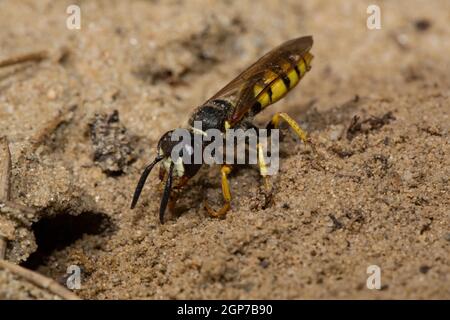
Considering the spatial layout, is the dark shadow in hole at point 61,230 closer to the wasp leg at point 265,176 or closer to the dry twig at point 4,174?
the dry twig at point 4,174

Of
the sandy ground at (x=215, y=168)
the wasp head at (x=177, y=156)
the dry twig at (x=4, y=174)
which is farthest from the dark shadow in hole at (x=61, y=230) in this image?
the wasp head at (x=177, y=156)

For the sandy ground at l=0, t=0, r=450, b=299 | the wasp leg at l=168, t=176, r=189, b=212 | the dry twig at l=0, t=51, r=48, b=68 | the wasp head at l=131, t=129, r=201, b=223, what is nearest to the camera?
the sandy ground at l=0, t=0, r=450, b=299

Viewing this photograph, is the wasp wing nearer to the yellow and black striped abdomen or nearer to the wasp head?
the yellow and black striped abdomen

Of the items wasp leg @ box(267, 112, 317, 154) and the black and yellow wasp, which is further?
wasp leg @ box(267, 112, 317, 154)

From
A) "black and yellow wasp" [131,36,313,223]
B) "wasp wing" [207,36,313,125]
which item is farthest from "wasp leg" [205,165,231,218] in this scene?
"wasp wing" [207,36,313,125]

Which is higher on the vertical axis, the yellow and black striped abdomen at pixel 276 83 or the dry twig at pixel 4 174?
the yellow and black striped abdomen at pixel 276 83

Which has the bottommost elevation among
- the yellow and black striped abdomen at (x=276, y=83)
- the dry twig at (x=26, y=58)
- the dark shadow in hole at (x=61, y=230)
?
the dark shadow in hole at (x=61, y=230)
